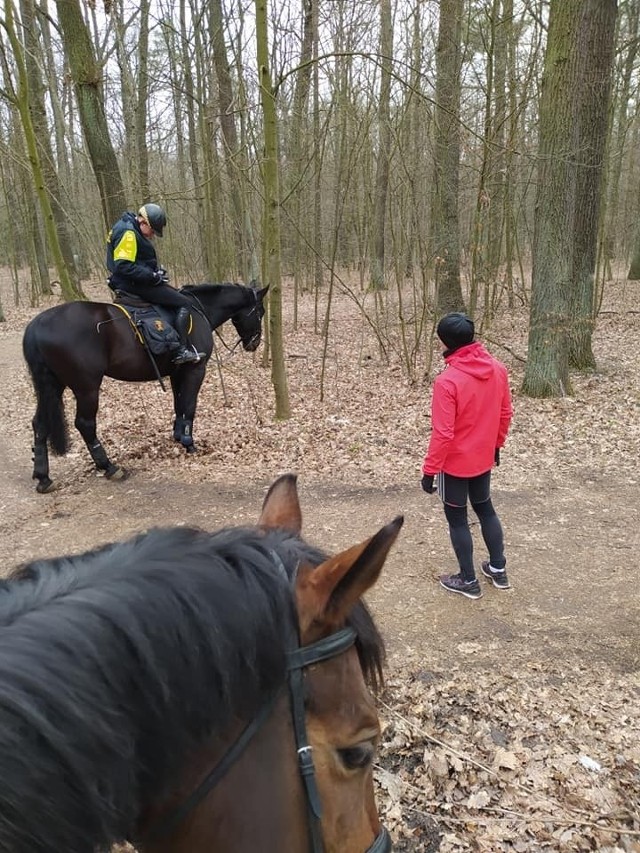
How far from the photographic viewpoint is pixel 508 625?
413 centimetres

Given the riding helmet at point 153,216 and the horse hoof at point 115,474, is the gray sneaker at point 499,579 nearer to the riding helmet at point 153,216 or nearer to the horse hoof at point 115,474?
the horse hoof at point 115,474

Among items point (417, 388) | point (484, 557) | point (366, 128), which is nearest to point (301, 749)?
point (484, 557)

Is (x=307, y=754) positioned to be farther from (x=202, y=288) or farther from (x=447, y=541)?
(x=202, y=288)

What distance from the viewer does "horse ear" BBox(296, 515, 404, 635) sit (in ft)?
3.78

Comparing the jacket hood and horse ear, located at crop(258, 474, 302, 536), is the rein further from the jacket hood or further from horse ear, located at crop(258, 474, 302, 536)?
the jacket hood

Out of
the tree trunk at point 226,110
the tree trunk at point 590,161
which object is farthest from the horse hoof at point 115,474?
the tree trunk at point 590,161

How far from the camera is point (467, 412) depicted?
394cm

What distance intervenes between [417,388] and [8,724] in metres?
9.37

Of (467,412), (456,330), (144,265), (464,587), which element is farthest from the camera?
(144,265)

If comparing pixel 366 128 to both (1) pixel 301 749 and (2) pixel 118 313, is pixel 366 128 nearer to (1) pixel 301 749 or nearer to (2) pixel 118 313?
(2) pixel 118 313

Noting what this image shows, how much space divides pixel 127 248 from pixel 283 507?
19.5ft

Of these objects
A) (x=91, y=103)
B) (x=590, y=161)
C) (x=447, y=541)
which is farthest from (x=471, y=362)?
(x=91, y=103)

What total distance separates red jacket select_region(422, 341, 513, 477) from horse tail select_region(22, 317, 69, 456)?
445 cm

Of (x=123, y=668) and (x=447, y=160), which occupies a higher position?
(x=447, y=160)
